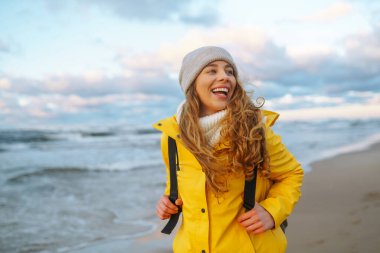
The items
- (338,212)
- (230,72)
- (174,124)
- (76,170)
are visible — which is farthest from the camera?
(76,170)

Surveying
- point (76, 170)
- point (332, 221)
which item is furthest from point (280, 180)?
point (76, 170)

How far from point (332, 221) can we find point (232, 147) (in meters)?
3.76

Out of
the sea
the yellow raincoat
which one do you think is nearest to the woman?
the yellow raincoat

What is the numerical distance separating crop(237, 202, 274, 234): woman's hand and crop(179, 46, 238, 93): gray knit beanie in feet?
3.20

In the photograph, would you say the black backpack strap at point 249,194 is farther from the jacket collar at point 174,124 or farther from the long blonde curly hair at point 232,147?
the jacket collar at point 174,124

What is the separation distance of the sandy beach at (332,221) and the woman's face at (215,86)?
2.73m

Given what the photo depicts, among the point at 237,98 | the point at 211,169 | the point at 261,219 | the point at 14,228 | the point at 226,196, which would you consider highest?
the point at 237,98

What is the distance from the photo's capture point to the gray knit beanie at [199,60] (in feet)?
7.78

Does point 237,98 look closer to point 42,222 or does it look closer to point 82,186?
point 42,222

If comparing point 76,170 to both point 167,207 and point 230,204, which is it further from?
point 230,204

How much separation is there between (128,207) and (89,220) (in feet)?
3.07

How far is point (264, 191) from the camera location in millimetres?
2219

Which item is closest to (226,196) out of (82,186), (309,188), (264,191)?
(264,191)

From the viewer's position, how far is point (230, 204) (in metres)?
2.05
